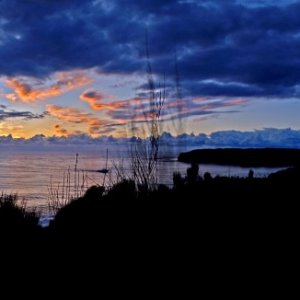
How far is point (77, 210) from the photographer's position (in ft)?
30.8

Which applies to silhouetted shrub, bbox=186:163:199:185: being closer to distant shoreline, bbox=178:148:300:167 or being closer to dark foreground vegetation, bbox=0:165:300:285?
dark foreground vegetation, bbox=0:165:300:285

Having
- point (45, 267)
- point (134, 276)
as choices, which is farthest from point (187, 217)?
point (45, 267)

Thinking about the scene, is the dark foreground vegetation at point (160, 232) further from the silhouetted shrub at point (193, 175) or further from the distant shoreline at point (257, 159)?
the distant shoreline at point (257, 159)

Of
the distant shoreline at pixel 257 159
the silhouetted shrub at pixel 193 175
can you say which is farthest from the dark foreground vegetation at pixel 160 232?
the distant shoreline at pixel 257 159

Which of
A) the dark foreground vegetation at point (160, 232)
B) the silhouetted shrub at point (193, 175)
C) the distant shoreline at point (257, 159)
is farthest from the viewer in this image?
the distant shoreline at point (257, 159)

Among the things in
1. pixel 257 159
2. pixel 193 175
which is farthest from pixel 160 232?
pixel 257 159

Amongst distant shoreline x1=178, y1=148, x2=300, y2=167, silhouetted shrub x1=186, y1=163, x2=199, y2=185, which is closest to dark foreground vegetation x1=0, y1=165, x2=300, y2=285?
silhouetted shrub x1=186, y1=163, x2=199, y2=185

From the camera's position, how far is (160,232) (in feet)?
21.1

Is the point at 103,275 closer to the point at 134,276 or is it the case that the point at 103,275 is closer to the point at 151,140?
the point at 134,276

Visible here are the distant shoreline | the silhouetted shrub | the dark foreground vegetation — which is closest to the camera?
the dark foreground vegetation

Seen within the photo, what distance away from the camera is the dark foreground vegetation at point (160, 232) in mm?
5770

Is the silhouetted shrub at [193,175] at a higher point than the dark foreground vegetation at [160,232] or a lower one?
higher

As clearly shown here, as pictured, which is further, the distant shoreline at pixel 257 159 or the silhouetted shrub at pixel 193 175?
the distant shoreline at pixel 257 159

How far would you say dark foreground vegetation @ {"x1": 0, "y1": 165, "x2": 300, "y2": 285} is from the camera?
577 cm
